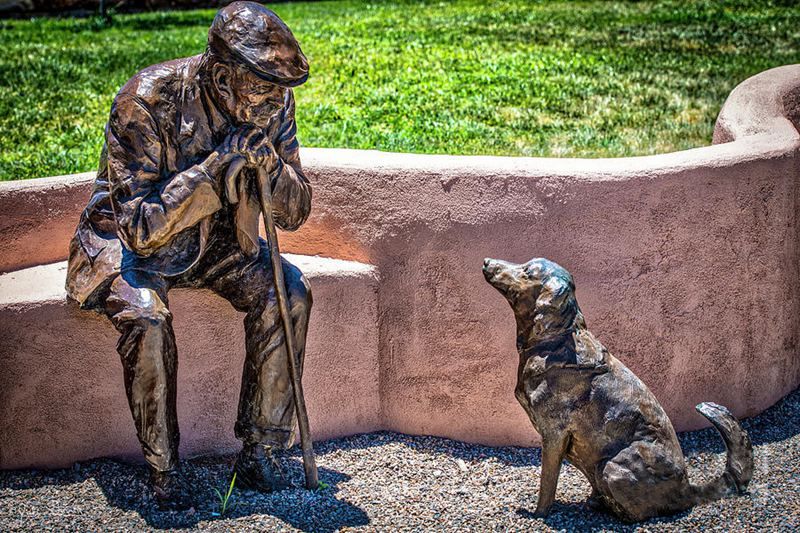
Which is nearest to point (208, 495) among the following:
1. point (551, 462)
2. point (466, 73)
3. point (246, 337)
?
point (246, 337)

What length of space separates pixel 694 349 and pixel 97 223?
8.75 ft

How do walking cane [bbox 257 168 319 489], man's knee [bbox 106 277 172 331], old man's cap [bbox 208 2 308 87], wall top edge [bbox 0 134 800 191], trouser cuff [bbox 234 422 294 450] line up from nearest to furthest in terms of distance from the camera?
old man's cap [bbox 208 2 308 87], man's knee [bbox 106 277 172 331], walking cane [bbox 257 168 319 489], trouser cuff [bbox 234 422 294 450], wall top edge [bbox 0 134 800 191]

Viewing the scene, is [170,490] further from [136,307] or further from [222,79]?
[222,79]

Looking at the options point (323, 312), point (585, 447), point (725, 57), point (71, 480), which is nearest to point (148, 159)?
point (323, 312)

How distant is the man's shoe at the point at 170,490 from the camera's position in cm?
427

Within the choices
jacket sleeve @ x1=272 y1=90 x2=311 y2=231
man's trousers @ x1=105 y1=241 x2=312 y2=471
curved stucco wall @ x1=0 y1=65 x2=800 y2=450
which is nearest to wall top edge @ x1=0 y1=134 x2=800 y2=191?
curved stucco wall @ x1=0 y1=65 x2=800 y2=450

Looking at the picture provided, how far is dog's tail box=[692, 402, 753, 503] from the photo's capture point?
4344 millimetres

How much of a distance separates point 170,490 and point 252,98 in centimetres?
150

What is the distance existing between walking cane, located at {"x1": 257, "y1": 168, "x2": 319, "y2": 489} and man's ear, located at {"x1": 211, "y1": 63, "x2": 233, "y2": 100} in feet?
1.00

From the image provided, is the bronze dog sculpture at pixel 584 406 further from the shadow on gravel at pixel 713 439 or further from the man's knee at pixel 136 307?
the man's knee at pixel 136 307

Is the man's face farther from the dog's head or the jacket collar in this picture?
the dog's head

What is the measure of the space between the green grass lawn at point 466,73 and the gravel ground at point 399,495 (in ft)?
7.15

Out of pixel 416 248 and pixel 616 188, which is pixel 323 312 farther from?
pixel 616 188

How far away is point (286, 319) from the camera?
435 centimetres
